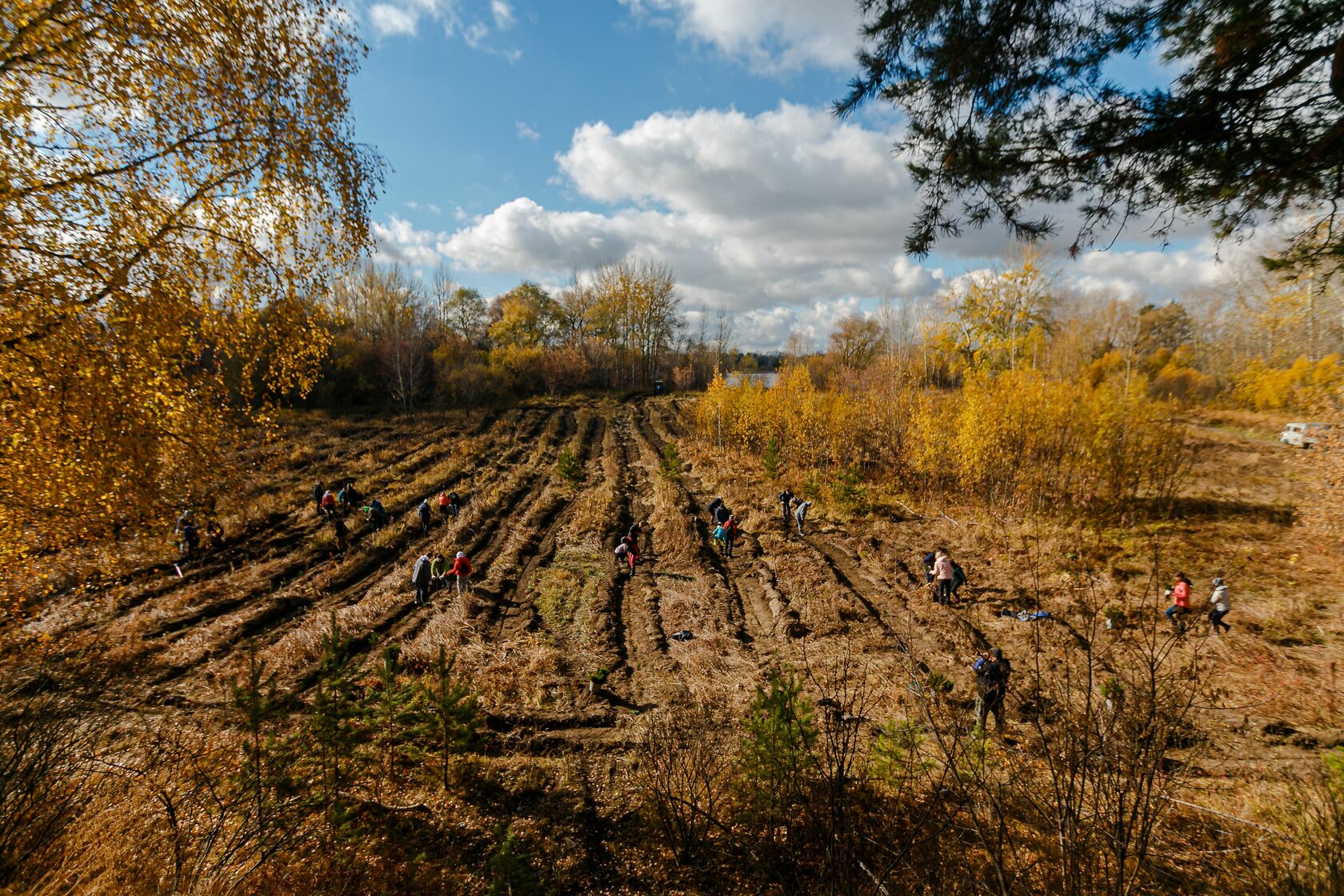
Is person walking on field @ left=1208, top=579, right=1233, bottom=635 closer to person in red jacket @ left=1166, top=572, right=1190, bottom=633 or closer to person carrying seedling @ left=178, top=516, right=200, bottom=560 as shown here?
person in red jacket @ left=1166, top=572, right=1190, bottom=633

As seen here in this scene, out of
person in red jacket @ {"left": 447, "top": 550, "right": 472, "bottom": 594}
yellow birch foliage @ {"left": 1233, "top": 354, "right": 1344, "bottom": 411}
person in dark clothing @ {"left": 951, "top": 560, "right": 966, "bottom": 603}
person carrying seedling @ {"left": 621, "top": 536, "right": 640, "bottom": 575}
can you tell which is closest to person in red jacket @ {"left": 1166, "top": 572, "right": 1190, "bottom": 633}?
person in dark clothing @ {"left": 951, "top": 560, "right": 966, "bottom": 603}

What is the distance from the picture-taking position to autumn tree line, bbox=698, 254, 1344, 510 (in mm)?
14117

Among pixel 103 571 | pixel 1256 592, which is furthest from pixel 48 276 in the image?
pixel 1256 592

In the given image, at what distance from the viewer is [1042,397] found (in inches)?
585

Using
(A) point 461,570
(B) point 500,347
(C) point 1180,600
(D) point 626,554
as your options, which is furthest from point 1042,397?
(B) point 500,347

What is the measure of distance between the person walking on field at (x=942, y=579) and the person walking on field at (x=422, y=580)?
12071 millimetres

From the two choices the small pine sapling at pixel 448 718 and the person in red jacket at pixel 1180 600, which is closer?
the small pine sapling at pixel 448 718

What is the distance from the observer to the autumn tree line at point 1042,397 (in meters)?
14.1

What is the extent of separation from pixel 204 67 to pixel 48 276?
230 cm

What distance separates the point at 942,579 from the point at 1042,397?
7.46 m

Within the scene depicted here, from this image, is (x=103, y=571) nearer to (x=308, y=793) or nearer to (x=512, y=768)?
(x=308, y=793)

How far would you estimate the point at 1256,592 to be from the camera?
36.0 feet

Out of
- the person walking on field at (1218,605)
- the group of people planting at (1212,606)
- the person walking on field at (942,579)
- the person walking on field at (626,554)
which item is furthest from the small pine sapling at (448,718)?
the person walking on field at (1218,605)

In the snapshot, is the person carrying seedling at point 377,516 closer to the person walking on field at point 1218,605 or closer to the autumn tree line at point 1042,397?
the autumn tree line at point 1042,397
